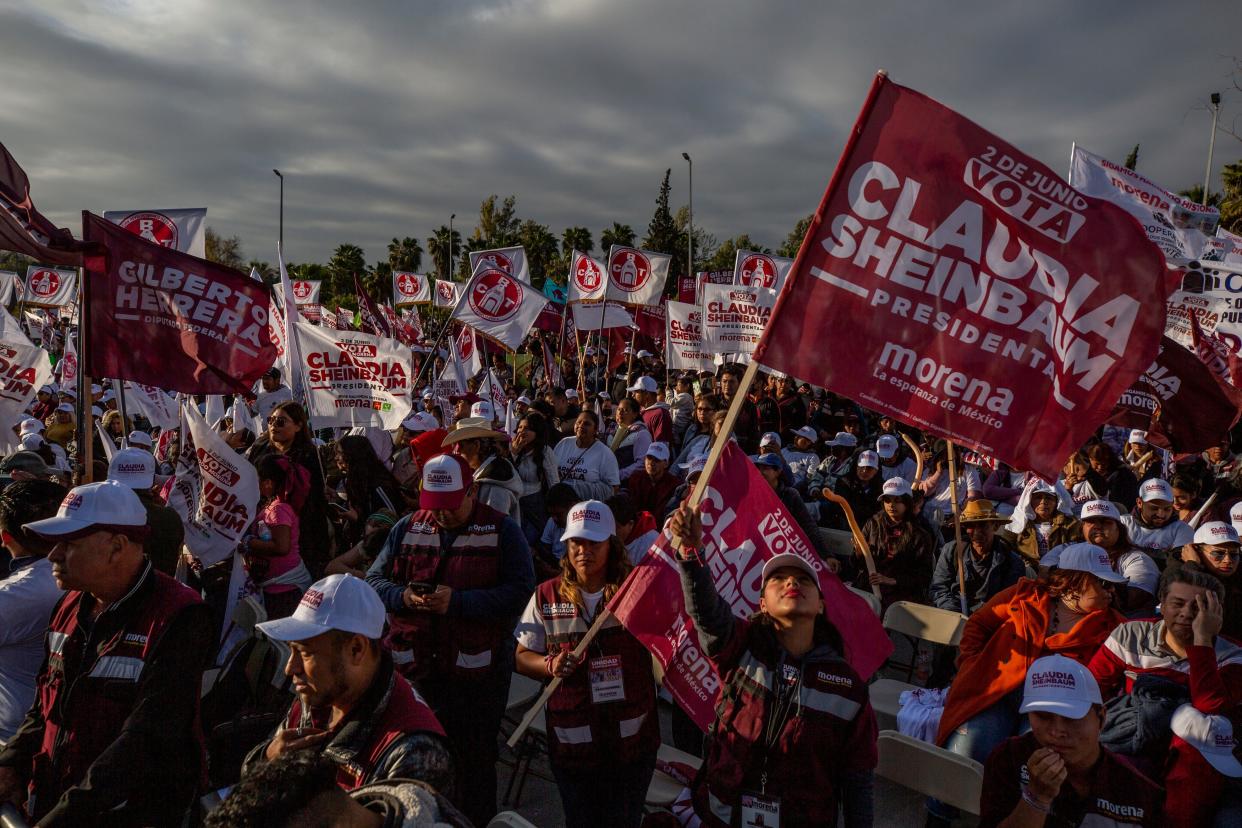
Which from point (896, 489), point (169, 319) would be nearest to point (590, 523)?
point (169, 319)

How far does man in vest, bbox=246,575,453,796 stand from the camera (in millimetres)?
2424

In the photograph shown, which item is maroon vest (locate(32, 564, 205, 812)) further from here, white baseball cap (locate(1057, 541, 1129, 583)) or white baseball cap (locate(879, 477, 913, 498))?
white baseball cap (locate(879, 477, 913, 498))

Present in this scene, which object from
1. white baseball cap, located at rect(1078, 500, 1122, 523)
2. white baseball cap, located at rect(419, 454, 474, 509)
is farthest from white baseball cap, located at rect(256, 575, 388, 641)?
white baseball cap, located at rect(1078, 500, 1122, 523)

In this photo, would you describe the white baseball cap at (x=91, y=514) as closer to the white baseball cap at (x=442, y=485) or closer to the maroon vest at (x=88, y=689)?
the maroon vest at (x=88, y=689)

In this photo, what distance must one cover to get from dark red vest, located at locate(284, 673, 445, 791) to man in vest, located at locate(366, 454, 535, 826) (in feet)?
4.74

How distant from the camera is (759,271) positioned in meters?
15.1

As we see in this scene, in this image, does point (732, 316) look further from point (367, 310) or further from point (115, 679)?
point (115, 679)

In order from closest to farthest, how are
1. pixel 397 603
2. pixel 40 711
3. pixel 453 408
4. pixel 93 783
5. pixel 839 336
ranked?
pixel 93 783 → pixel 40 711 → pixel 839 336 → pixel 397 603 → pixel 453 408

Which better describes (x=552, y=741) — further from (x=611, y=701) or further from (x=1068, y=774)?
(x=1068, y=774)

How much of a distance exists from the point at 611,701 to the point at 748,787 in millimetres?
864

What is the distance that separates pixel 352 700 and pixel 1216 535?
5163 millimetres

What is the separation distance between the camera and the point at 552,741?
3793mm

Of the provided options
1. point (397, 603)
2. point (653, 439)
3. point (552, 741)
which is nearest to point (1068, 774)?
point (552, 741)

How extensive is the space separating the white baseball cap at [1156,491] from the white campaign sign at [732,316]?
691 cm
